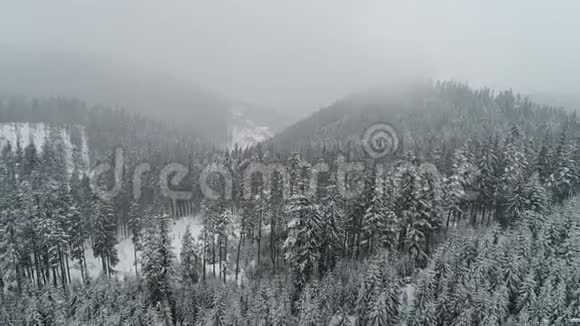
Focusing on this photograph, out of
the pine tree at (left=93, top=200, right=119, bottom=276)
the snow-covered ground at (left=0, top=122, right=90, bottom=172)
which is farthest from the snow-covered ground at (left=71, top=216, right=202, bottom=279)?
the snow-covered ground at (left=0, top=122, right=90, bottom=172)

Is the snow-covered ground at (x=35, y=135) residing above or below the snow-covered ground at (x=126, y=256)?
above

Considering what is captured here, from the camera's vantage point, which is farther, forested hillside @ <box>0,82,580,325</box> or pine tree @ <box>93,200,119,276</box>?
pine tree @ <box>93,200,119,276</box>

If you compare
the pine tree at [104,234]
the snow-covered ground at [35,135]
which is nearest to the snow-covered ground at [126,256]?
the pine tree at [104,234]

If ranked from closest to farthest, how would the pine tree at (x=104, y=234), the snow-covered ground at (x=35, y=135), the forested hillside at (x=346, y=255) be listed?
the forested hillside at (x=346, y=255), the pine tree at (x=104, y=234), the snow-covered ground at (x=35, y=135)

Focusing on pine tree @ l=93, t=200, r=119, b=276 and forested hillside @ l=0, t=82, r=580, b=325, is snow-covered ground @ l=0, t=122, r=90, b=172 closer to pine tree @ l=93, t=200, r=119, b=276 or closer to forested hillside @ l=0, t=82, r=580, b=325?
pine tree @ l=93, t=200, r=119, b=276

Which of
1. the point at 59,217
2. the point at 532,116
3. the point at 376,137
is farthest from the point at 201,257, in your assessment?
the point at 532,116

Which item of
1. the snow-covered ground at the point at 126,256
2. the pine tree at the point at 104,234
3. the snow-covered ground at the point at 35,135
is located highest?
the snow-covered ground at the point at 35,135

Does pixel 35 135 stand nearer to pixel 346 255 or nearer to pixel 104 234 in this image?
pixel 104 234

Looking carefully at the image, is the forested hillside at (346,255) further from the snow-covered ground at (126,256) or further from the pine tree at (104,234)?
the snow-covered ground at (126,256)

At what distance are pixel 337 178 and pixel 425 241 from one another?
49.6ft

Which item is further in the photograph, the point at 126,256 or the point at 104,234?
the point at 126,256

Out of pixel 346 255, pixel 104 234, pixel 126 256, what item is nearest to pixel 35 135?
pixel 126 256

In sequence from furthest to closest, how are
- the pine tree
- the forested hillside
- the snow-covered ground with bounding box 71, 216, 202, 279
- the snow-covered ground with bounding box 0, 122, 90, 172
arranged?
the snow-covered ground with bounding box 0, 122, 90, 172 < the snow-covered ground with bounding box 71, 216, 202, 279 < the pine tree < the forested hillside

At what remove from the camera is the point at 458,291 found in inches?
1138
